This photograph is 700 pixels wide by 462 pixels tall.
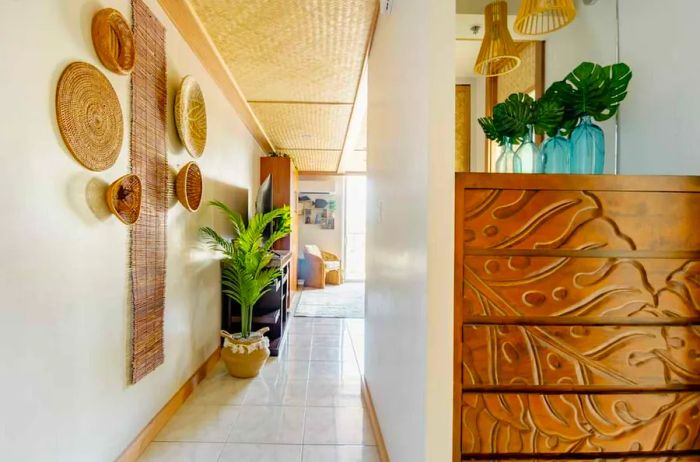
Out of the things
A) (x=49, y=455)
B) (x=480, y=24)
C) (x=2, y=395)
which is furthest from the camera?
(x=480, y=24)

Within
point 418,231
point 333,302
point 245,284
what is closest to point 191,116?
point 245,284

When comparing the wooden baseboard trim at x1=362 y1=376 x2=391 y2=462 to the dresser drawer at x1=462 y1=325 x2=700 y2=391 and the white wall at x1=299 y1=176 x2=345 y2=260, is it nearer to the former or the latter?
the dresser drawer at x1=462 y1=325 x2=700 y2=391

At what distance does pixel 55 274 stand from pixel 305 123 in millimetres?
3184

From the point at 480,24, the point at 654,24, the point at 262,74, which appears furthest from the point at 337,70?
the point at 654,24

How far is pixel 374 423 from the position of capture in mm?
1928

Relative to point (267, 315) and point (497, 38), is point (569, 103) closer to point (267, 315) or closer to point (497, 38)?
point (497, 38)

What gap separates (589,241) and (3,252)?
1.79 meters

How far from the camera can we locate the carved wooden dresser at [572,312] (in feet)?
3.45

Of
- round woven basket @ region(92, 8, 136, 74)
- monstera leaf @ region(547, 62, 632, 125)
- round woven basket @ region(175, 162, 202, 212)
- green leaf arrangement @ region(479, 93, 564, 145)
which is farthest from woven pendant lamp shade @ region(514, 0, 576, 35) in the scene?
round woven basket @ region(175, 162, 202, 212)

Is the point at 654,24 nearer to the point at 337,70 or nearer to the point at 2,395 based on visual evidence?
the point at 337,70

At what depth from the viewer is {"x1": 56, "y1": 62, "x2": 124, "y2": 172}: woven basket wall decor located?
1.21 meters

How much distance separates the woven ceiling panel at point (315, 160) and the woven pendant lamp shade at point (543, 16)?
4070mm

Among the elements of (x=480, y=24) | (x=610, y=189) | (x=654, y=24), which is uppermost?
(x=480, y=24)

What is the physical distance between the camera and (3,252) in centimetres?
101
